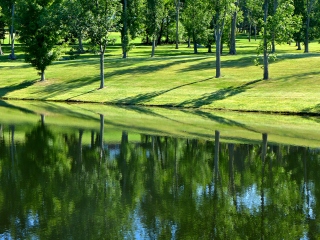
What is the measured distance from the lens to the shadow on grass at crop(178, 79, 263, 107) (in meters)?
42.8

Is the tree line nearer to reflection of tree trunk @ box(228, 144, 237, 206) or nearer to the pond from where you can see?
the pond

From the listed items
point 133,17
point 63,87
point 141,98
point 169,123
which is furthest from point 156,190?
point 133,17

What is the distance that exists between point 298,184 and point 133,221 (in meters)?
6.40

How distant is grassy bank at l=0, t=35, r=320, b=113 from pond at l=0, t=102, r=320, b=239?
38.8 feet

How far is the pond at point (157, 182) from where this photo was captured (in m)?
12.3

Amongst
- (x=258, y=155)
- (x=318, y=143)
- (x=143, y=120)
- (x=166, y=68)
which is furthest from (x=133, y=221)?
(x=166, y=68)

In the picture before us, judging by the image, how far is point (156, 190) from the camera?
15.7 m

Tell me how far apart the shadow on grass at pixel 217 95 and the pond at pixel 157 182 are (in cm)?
1221

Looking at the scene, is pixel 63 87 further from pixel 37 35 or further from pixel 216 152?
pixel 216 152

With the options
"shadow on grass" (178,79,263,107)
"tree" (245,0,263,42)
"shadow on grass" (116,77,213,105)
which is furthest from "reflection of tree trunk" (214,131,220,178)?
"tree" (245,0,263,42)

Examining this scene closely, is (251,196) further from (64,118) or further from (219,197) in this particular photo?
(64,118)

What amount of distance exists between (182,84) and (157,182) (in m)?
33.0

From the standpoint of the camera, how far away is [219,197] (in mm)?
15047

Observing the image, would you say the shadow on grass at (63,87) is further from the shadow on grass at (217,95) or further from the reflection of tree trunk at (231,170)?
the reflection of tree trunk at (231,170)
